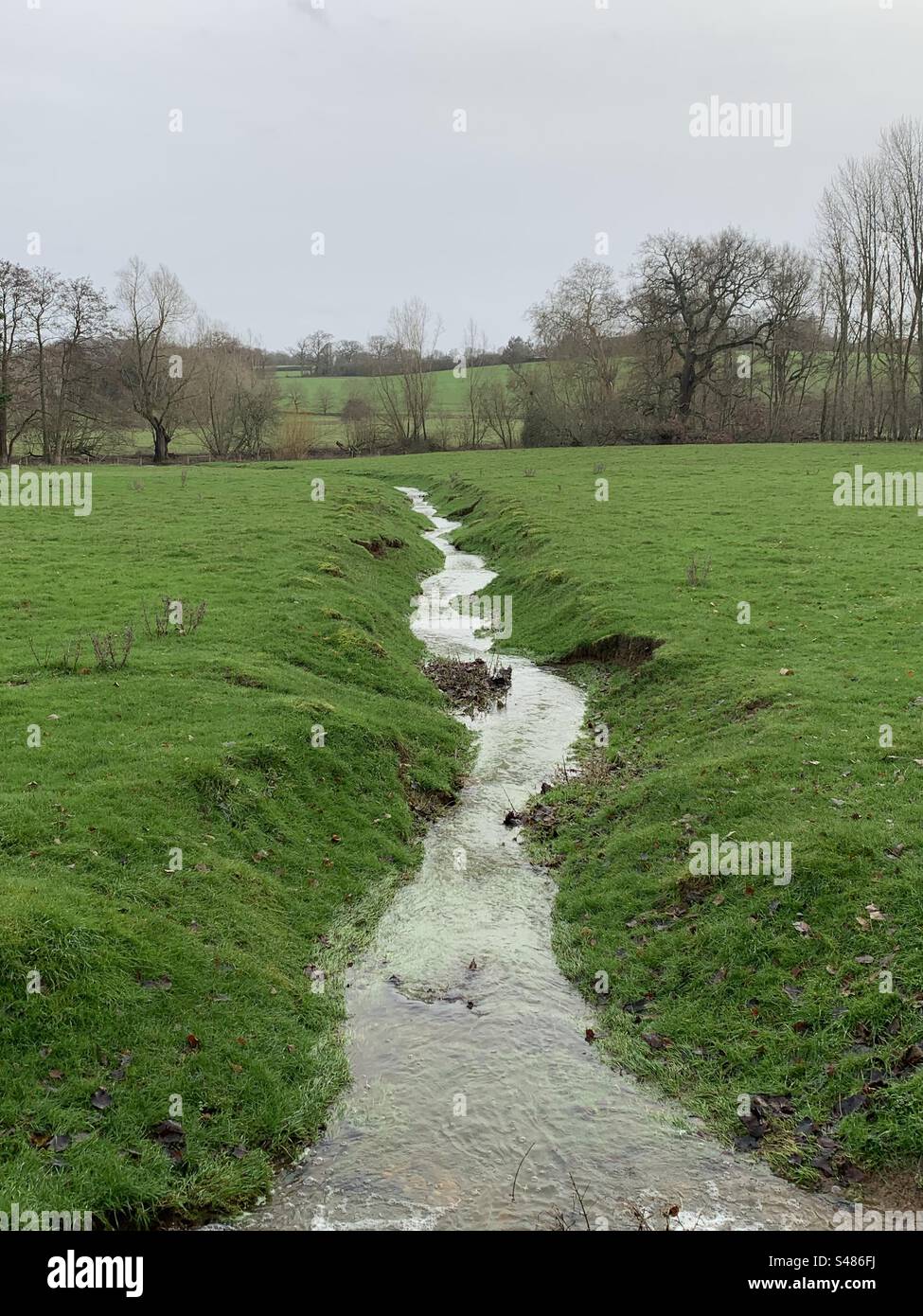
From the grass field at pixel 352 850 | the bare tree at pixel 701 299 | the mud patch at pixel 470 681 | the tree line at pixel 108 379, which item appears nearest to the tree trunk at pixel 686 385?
the bare tree at pixel 701 299

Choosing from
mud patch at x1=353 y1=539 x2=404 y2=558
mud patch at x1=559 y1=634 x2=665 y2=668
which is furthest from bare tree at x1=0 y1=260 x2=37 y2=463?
mud patch at x1=559 y1=634 x2=665 y2=668

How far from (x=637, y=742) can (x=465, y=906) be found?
547 cm

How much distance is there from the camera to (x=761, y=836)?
10445 mm

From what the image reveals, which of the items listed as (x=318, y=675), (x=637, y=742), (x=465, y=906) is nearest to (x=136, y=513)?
(x=318, y=675)

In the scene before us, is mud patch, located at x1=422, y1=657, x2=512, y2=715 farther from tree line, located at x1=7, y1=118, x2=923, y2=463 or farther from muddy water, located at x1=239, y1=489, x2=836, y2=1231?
tree line, located at x1=7, y1=118, x2=923, y2=463

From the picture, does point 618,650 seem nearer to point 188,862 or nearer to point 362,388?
point 188,862

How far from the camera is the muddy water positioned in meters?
6.34

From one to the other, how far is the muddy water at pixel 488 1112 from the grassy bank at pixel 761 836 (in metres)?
0.43

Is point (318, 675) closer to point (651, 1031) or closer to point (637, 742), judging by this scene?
point (637, 742)

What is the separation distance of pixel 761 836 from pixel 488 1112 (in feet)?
16.6

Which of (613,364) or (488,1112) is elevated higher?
(613,364)

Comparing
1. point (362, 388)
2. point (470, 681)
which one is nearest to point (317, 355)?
point (362, 388)

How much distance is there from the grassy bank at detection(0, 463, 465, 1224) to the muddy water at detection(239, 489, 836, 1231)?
0.42 metres

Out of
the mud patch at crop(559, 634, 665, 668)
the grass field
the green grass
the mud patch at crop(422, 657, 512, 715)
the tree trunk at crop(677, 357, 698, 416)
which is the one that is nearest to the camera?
the grass field
